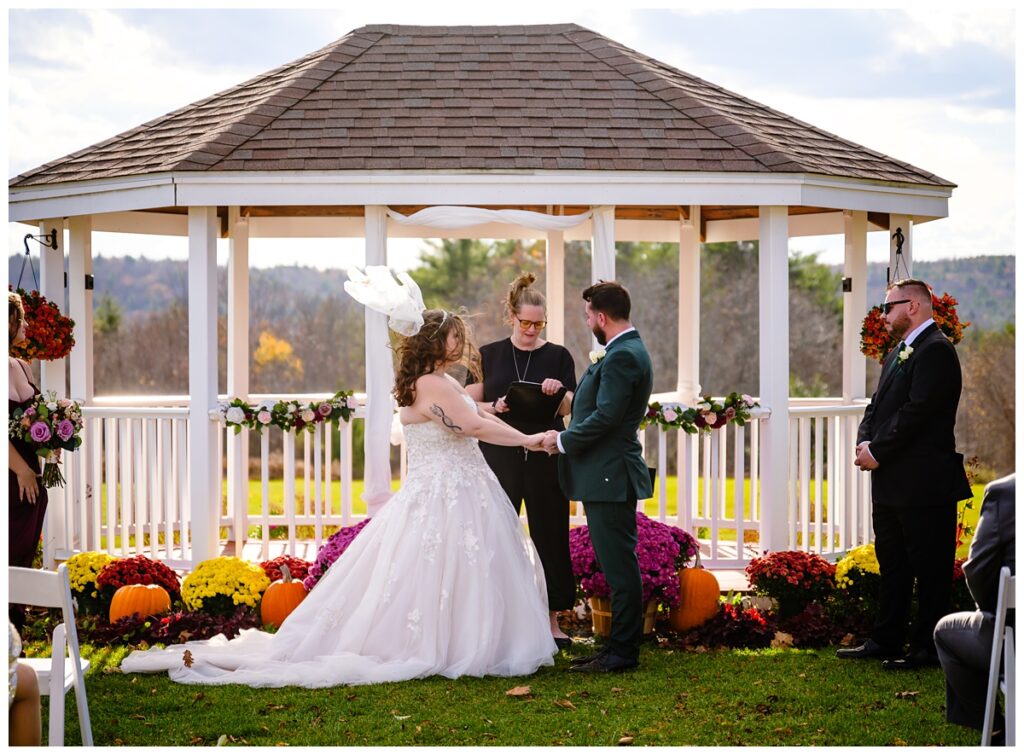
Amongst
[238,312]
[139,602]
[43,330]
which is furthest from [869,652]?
[238,312]

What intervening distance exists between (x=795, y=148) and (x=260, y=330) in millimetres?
22544

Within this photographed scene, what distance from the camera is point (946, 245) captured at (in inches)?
1090

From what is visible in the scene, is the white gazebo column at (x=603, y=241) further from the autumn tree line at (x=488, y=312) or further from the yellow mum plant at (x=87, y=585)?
the autumn tree line at (x=488, y=312)

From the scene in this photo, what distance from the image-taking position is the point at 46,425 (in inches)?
270

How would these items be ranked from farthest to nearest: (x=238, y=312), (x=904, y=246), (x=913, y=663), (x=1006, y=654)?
1. (x=238, y=312)
2. (x=904, y=246)
3. (x=913, y=663)
4. (x=1006, y=654)

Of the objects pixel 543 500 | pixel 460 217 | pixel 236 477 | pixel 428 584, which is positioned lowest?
pixel 428 584

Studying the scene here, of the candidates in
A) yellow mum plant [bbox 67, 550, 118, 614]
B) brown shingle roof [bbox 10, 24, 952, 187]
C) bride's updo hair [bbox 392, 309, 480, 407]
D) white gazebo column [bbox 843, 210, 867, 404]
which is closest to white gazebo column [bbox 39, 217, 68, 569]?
brown shingle roof [bbox 10, 24, 952, 187]

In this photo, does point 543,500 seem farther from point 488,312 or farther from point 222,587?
point 488,312

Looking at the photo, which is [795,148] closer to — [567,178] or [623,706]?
[567,178]

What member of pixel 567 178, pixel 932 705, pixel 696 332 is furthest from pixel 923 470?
pixel 696 332

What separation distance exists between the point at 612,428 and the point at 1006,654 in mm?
2329

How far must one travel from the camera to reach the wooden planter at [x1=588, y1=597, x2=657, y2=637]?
7391 mm

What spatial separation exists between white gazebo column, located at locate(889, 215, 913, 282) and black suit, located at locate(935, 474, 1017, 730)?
4.82 meters

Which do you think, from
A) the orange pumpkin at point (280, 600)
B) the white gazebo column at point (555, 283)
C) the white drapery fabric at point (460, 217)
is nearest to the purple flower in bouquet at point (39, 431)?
the orange pumpkin at point (280, 600)
